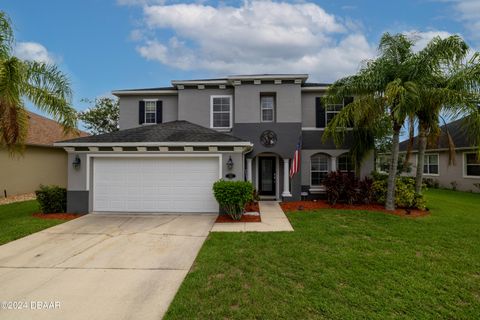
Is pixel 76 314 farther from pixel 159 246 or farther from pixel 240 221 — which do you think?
pixel 240 221

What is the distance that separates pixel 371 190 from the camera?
10797mm

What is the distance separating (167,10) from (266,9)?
5.65 meters

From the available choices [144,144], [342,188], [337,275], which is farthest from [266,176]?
[337,275]

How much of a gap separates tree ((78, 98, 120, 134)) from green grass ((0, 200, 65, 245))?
16.2 meters

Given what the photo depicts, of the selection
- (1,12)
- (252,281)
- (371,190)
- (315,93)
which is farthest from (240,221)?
(1,12)

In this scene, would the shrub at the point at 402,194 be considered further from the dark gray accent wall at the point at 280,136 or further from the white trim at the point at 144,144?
the white trim at the point at 144,144

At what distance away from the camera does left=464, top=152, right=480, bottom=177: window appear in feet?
53.1

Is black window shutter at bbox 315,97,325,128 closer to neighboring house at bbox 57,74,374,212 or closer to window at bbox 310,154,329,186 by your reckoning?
neighboring house at bbox 57,74,374,212

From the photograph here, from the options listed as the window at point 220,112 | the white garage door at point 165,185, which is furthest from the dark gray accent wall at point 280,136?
the white garage door at point 165,185

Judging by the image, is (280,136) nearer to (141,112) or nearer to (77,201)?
(141,112)

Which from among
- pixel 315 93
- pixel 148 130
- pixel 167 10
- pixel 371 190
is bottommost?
pixel 371 190

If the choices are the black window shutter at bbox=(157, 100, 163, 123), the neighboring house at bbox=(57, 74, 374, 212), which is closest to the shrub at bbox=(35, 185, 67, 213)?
the neighboring house at bbox=(57, 74, 374, 212)

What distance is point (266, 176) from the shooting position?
13.1 m

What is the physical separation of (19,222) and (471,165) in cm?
2472
